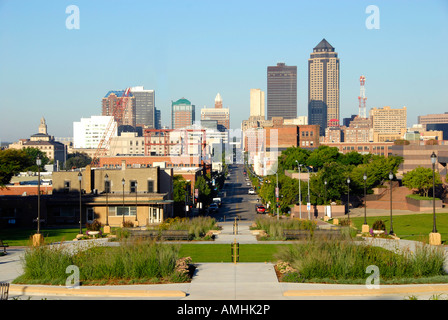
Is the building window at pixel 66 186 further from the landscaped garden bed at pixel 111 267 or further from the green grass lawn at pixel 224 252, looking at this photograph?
the landscaped garden bed at pixel 111 267

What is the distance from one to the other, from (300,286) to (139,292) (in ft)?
18.7

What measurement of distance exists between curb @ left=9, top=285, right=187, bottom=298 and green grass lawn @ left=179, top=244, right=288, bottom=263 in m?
7.16

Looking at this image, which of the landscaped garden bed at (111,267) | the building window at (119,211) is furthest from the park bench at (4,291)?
the building window at (119,211)

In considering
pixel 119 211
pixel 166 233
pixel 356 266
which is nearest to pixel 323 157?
pixel 119 211

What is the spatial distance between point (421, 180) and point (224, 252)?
52.9 meters

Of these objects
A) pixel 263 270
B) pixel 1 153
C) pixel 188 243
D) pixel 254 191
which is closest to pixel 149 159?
pixel 254 191

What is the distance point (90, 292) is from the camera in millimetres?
19609

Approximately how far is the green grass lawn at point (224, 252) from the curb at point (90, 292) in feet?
23.5

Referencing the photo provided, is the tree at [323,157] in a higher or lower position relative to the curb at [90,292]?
higher

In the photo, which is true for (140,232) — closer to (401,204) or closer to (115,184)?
(115,184)

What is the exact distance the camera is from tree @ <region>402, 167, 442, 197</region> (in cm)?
7488

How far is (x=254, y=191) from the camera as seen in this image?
5207 inches

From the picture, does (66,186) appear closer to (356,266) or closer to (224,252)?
(224,252)

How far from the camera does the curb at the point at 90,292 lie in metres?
19.4
